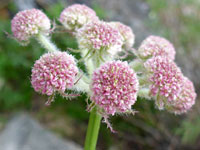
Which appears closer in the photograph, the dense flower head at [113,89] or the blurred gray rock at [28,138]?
the dense flower head at [113,89]

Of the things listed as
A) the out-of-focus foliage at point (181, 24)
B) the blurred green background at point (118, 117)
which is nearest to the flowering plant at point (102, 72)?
the blurred green background at point (118, 117)

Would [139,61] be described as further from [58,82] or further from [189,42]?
[189,42]

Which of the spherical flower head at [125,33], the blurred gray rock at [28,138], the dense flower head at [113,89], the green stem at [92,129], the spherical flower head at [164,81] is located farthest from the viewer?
the blurred gray rock at [28,138]

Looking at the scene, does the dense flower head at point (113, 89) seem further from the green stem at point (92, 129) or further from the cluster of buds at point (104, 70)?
the green stem at point (92, 129)

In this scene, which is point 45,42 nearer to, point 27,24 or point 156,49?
point 27,24

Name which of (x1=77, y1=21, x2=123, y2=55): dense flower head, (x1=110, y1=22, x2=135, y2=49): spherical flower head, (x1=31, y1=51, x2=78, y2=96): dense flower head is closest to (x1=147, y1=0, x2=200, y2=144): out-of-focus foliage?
(x1=110, y1=22, x2=135, y2=49): spherical flower head

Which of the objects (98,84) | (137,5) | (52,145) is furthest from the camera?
(137,5)

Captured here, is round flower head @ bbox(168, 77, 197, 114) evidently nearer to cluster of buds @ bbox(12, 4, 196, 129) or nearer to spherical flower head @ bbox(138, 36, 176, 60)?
cluster of buds @ bbox(12, 4, 196, 129)

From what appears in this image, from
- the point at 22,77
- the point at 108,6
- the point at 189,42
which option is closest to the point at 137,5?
the point at 108,6
